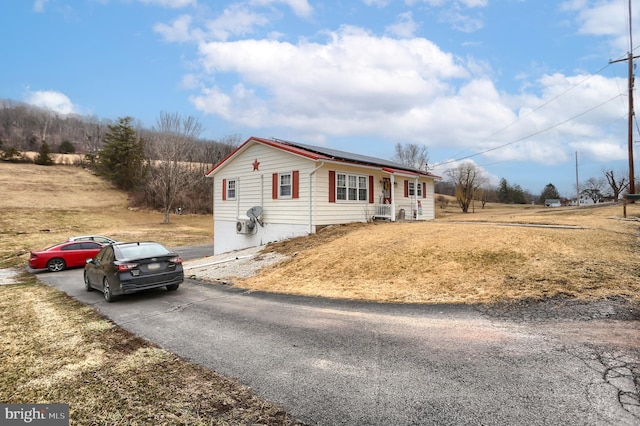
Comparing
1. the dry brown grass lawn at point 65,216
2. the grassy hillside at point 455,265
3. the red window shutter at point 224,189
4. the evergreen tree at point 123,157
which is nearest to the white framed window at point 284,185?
the grassy hillside at point 455,265

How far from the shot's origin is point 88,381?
3.92 m

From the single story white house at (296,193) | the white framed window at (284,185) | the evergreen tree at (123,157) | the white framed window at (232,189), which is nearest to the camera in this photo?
the single story white house at (296,193)

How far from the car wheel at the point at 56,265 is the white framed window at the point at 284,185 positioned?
38.8 ft

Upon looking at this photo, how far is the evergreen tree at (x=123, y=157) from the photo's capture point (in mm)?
52531

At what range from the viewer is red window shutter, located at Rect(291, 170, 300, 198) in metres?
16.9

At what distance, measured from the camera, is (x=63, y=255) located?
698 inches

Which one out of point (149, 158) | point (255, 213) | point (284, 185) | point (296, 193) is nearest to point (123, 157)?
point (149, 158)

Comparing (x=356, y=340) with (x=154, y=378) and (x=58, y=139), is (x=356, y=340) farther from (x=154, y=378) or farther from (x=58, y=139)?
(x=58, y=139)

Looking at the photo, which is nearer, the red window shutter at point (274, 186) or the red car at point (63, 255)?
the red car at point (63, 255)

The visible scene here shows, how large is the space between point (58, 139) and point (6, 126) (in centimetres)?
1222

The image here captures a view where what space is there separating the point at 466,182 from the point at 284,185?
47.3 metres

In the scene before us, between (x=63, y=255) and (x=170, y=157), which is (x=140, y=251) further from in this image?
(x=170, y=157)

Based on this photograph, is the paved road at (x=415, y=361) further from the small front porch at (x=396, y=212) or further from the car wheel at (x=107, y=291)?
the small front porch at (x=396, y=212)

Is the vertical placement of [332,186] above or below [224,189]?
below
